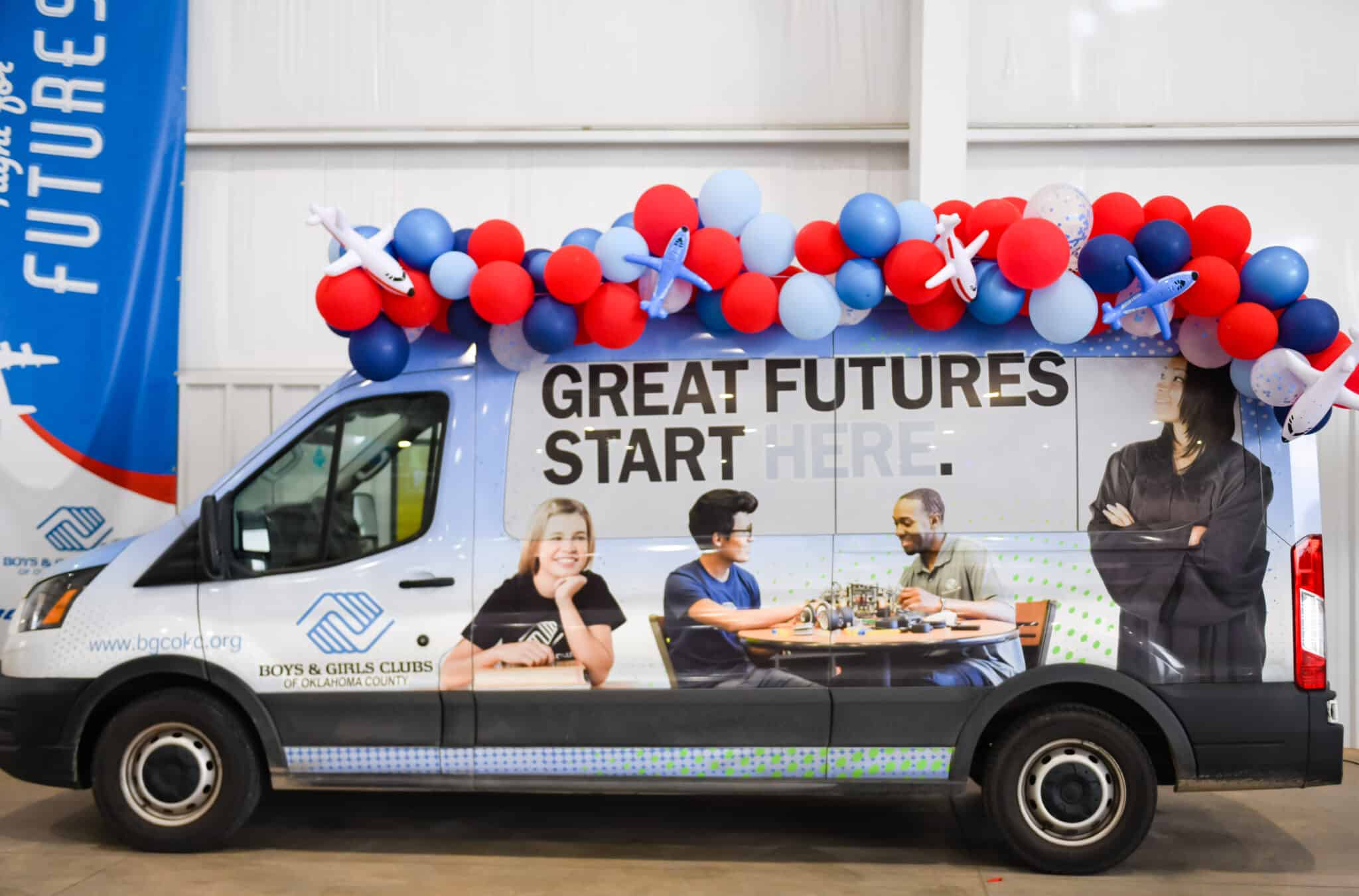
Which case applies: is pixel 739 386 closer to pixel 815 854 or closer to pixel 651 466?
pixel 651 466

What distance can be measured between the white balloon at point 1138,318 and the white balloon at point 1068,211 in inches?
9.7

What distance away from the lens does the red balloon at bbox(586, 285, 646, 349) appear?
168 inches

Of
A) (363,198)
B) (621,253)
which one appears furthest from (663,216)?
(363,198)

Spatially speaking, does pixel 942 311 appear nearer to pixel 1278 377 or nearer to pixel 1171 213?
pixel 1171 213

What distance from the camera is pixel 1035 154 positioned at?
721cm

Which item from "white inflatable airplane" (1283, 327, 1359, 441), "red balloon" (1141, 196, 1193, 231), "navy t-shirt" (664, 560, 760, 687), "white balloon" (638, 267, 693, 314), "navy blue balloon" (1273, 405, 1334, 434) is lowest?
"navy t-shirt" (664, 560, 760, 687)

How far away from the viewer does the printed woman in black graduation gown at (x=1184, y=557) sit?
13.8ft

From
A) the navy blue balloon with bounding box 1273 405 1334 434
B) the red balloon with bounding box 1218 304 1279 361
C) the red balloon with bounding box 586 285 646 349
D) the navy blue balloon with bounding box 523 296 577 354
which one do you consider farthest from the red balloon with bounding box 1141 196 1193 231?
the navy blue balloon with bounding box 523 296 577 354

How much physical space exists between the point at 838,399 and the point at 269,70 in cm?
515

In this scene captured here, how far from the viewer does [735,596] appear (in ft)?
14.1

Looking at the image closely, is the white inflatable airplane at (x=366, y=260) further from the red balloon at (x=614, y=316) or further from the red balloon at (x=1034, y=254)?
the red balloon at (x=1034, y=254)

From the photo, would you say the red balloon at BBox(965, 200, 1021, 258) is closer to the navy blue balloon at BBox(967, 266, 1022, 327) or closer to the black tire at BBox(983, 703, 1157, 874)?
the navy blue balloon at BBox(967, 266, 1022, 327)

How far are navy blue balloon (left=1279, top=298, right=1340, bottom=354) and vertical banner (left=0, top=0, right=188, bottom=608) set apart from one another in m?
6.48

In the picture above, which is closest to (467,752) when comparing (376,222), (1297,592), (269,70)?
(1297,592)
